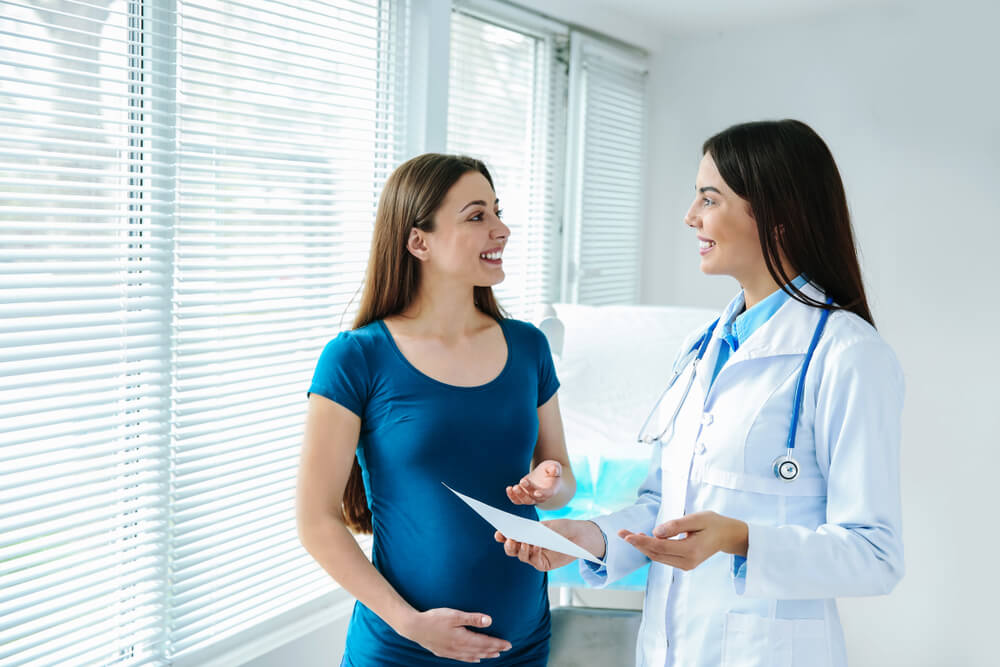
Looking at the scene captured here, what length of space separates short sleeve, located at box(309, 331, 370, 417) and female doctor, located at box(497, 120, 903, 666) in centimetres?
35

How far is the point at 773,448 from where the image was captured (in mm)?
1122

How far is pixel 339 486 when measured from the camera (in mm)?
1347

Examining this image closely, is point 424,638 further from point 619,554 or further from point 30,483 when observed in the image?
point 30,483

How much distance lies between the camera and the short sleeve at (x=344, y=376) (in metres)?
1.33

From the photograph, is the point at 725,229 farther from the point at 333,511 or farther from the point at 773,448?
the point at 333,511

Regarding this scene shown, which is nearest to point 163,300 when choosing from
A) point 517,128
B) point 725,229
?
point 725,229

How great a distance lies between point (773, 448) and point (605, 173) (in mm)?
2632

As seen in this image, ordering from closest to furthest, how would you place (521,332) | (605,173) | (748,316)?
1. (748,316)
2. (521,332)
3. (605,173)

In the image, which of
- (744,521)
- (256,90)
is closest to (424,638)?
(744,521)

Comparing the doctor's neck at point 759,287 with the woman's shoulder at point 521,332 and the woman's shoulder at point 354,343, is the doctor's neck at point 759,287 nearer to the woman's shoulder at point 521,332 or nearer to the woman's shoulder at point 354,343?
the woman's shoulder at point 521,332

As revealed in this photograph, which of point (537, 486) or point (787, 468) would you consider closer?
point (787, 468)

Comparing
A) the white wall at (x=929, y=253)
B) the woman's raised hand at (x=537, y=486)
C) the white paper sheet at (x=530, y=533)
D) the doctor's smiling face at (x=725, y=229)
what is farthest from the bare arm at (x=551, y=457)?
the white wall at (x=929, y=253)

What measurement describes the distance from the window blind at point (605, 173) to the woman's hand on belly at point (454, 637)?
226cm

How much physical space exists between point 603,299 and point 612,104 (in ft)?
2.87
